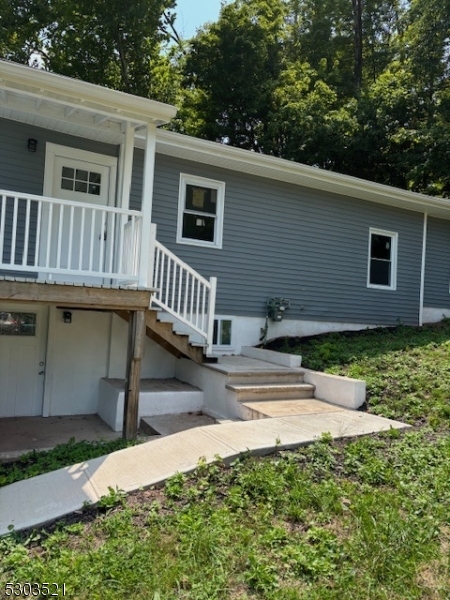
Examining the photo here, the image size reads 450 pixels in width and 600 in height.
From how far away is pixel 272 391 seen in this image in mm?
6230

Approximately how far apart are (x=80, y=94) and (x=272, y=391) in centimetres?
428

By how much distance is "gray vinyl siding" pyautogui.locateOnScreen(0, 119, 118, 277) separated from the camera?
6.55 meters

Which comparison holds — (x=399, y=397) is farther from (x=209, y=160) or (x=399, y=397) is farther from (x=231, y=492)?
(x=209, y=160)

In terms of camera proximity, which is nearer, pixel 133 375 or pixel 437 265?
pixel 133 375

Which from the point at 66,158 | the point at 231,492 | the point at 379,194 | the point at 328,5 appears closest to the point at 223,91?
the point at 328,5

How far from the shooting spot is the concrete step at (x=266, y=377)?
6324 millimetres

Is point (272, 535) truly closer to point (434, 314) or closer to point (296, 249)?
point (296, 249)

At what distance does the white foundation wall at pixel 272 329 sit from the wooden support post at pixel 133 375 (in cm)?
292

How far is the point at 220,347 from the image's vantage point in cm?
834

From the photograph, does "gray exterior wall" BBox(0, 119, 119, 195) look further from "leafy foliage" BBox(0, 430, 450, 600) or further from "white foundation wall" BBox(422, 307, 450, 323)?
"white foundation wall" BBox(422, 307, 450, 323)

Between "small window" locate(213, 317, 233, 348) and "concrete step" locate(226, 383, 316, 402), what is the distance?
205 cm

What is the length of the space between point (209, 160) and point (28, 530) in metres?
6.27

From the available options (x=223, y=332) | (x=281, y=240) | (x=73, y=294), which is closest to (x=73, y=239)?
(x=73, y=294)

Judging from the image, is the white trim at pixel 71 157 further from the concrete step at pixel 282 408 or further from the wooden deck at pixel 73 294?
the concrete step at pixel 282 408
